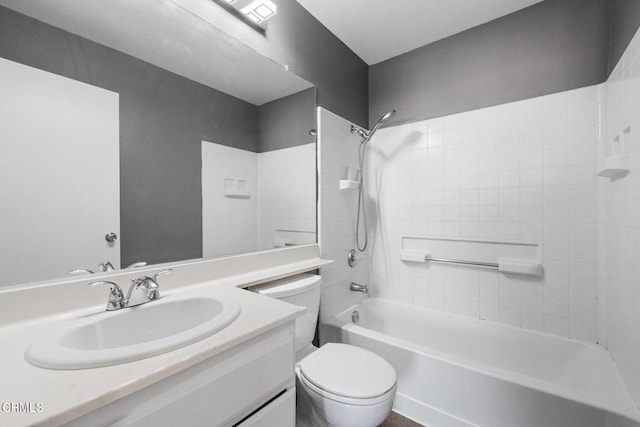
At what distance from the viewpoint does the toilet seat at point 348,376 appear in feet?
3.25

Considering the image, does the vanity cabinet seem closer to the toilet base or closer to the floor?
the toilet base

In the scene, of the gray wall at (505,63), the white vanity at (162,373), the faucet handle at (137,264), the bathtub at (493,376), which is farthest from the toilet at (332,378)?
the gray wall at (505,63)

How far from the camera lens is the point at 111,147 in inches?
36.4

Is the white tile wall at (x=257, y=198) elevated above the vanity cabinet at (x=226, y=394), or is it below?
above

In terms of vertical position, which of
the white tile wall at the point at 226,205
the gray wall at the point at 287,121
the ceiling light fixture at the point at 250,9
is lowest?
the white tile wall at the point at 226,205

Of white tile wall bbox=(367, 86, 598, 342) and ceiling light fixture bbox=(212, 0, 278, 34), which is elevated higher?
ceiling light fixture bbox=(212, 0, 278, 34)

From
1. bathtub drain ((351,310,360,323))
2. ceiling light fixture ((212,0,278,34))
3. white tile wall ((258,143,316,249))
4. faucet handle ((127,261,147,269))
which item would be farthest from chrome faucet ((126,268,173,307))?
bathtub drain ((351,310,360,323))

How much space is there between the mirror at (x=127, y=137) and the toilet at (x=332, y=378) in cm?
34

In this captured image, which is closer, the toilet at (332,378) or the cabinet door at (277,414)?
the cabinet door at (277,414)

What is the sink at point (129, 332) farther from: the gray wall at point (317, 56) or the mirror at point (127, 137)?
the gray wall at point (317, 56)

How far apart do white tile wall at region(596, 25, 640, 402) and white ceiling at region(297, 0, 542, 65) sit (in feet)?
2.75

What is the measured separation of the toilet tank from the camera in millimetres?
1217

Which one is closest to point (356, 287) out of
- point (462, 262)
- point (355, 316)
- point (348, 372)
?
point (355, 316)

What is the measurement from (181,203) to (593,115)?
2245 millimetres
